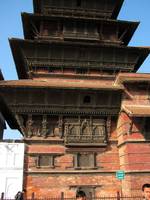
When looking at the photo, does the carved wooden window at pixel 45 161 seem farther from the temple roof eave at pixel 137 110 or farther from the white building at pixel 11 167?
the temple roof eave at pixel 137 110

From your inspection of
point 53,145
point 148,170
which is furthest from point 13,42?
point 148,170

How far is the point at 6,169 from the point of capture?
14031 millimetres

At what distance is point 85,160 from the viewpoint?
579 inches

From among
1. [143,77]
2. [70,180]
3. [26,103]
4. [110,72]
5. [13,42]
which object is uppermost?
[13,42]

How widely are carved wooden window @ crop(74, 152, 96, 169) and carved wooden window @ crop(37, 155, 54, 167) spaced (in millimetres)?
1256

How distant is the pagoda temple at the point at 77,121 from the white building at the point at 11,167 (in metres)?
0.36

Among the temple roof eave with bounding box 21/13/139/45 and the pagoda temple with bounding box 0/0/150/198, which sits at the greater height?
the temple roof eave with bounding box 21/13/139/45

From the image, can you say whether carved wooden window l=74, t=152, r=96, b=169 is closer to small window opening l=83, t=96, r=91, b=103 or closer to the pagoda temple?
the pagoda temple

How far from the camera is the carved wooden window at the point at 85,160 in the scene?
573 inches

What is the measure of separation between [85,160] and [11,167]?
12.5 ft

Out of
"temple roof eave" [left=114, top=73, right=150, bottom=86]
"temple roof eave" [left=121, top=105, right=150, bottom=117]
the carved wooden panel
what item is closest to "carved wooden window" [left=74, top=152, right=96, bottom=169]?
the carved wooden panel

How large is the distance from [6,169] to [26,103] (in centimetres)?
351

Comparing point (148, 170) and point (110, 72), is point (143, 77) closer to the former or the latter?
point (110, 72)

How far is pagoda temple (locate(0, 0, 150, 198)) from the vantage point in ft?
45.9
